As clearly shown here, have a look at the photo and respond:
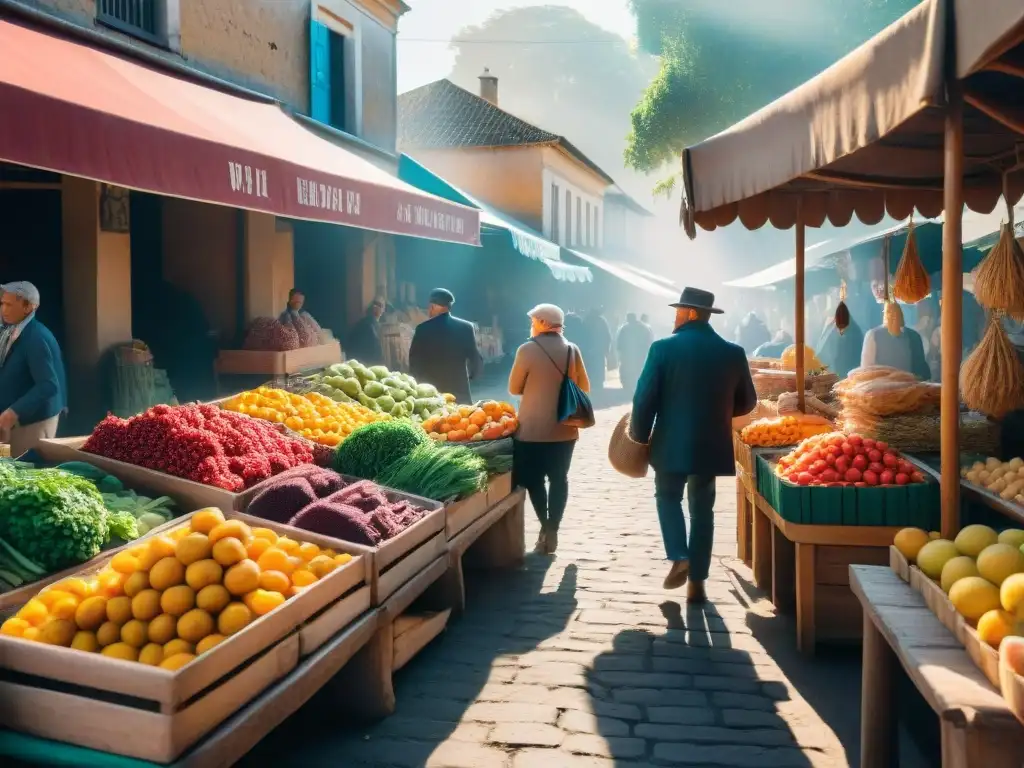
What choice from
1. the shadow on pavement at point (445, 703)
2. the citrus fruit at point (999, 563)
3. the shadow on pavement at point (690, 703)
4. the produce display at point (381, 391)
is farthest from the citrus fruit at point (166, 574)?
the produce display at point (381, 391)

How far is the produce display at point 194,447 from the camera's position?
5.48m

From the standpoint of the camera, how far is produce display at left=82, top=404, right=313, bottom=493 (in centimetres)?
548

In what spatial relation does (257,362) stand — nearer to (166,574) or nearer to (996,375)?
(166,574)

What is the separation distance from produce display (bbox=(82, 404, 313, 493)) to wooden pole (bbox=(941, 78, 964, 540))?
3.50 metres

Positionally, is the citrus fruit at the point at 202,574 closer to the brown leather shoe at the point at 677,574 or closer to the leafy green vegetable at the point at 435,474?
the leafy green vegetable at the point at 435,474

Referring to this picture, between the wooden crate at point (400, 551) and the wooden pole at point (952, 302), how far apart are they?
246 centimetres

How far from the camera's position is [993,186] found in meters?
6.81

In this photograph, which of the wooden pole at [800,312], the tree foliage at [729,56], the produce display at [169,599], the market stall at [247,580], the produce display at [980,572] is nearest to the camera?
the produce display at [980,572]

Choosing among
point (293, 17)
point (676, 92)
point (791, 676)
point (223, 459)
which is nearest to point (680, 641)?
point (791, 676)

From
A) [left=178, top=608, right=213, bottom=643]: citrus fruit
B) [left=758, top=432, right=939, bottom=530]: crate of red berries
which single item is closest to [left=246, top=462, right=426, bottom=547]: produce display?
[left=178, top=608, right=213, bottom=643]: citrus fruit

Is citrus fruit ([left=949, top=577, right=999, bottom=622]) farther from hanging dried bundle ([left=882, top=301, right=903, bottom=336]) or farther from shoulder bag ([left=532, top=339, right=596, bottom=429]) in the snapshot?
hanging dried bundle ([left=882, top=301, right=903, bottom=336])

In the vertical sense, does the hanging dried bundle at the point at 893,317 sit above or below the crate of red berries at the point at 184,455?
above

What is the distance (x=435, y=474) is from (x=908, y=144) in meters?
3.35

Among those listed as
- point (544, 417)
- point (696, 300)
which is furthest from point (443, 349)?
point (696, 300)
